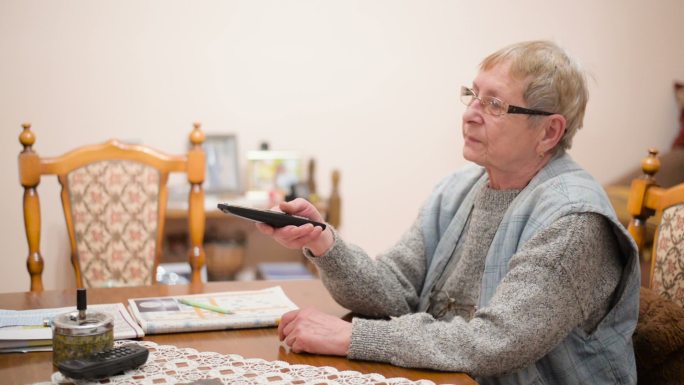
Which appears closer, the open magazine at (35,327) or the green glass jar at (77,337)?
the green glass jar at (77,337)

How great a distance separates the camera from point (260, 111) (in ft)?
11.3

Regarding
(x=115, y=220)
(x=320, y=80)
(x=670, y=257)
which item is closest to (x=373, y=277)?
(x=670, y=257)

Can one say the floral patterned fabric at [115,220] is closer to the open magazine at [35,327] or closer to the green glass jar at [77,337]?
the open magazine at [35,327]

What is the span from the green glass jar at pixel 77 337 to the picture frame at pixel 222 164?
2.23 meters

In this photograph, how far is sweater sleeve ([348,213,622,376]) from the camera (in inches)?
47.9

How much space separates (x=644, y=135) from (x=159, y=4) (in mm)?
2708

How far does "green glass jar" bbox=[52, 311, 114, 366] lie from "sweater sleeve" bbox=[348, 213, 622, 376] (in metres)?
0.41

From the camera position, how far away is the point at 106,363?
3.53ft

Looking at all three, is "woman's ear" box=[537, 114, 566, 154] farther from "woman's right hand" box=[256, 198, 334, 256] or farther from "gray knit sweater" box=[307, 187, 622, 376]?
"woman's right hand" box=[256, 198, 334, 256]

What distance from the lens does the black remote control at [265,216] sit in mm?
1247

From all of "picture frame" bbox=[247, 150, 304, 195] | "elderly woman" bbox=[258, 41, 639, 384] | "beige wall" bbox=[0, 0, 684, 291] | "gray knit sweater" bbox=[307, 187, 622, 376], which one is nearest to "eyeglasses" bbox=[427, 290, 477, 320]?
"elderly woman" bbox=[258, 41, 639, 384]

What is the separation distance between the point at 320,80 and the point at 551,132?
2.12 meters

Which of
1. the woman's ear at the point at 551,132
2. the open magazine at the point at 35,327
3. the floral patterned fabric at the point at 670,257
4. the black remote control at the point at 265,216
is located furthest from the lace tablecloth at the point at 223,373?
the floral patterned fabric at the point at 670,257

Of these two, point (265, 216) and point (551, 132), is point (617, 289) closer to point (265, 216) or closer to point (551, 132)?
point (551, 132)
